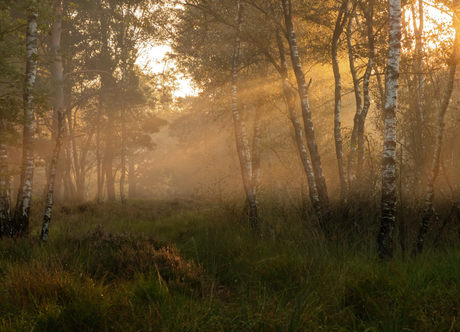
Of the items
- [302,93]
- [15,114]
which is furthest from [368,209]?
[15,114]

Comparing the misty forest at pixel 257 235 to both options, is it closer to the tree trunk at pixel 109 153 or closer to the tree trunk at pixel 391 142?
the tree trunk at pixel 391 142

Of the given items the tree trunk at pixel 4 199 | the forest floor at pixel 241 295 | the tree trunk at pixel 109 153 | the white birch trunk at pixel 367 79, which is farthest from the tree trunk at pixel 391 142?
the tree trunk at pixel 109 153

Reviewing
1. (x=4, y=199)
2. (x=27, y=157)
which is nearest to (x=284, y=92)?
(x=27, y=157)

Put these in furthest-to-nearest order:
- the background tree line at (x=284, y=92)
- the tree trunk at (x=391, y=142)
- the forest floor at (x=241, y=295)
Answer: the background tree line at (x=284, y=92) → the tree trunk at (x=391, y=142) → the forest floor at (x=241, y=295)

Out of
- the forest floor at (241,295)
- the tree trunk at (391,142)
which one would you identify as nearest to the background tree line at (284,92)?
the tree trunk at (391,142)

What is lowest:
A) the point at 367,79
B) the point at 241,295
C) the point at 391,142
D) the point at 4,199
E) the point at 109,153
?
the point at 241,295

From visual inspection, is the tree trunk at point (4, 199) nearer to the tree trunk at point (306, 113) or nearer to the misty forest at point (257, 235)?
the misty forest at point (257, 235)

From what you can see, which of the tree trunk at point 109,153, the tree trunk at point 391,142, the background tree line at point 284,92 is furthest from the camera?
the tree trunk at point 109,153

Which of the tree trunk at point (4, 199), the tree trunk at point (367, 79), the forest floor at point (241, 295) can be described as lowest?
the forest floor at point (241, 295)

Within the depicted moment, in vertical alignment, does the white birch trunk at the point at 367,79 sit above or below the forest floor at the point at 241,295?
above

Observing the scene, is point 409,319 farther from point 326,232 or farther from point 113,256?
point 113,256

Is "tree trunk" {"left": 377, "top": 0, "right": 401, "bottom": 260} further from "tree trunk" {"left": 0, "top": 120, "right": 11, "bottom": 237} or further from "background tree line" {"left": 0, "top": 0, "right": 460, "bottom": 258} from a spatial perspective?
"tree trunk" {"left": 0, "top": 120, "right": 11, "bottom": 237}

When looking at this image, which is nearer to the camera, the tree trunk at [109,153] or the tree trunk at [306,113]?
the tree trunk at [306,113]

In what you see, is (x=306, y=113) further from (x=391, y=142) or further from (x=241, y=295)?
(x=241, y=295)
